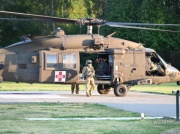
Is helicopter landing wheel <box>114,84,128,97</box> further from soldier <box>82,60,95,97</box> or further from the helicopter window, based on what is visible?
the helicopter window

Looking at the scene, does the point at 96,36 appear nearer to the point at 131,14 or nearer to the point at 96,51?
the point at 96,51

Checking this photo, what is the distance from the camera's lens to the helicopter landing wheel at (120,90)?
98.7 feet

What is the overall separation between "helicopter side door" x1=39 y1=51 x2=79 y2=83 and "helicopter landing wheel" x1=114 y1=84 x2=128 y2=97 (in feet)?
6.12

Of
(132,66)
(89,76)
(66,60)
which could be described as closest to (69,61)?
(66,60)

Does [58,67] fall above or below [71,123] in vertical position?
above

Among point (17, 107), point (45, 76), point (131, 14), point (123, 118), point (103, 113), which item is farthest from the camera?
point (131, 14)

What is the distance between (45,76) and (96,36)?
2.91 meters

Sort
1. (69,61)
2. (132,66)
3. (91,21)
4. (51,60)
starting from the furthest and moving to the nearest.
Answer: (132,66), (69,61), (51,60), (91,21)

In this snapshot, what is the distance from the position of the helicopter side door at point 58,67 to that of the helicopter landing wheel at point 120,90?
6.12ft

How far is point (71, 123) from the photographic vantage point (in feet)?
53.1

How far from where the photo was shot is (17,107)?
21.5m

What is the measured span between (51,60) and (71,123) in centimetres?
1381

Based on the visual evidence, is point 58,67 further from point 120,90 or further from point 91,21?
point 120,90

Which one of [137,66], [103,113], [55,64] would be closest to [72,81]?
[55,64]
